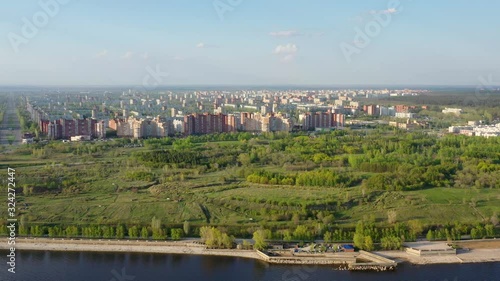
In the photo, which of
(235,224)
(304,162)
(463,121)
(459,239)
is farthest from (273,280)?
(463,121)

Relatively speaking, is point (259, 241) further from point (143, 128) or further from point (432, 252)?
point (143, 128)

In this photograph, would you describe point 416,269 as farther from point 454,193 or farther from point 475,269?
point 454,193

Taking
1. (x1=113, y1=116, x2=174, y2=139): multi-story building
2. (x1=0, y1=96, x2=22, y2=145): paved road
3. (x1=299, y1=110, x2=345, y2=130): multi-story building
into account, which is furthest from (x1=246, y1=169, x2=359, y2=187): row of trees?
(x1=299, y1=110, x2=345, y2=130): multi-story building

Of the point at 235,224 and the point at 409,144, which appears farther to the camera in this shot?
the point at 409,144

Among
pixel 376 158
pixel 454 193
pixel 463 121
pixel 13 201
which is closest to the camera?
pixel 13 201

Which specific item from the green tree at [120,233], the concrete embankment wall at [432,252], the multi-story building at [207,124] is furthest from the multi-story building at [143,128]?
the concrete embankment wall at [432,252]
